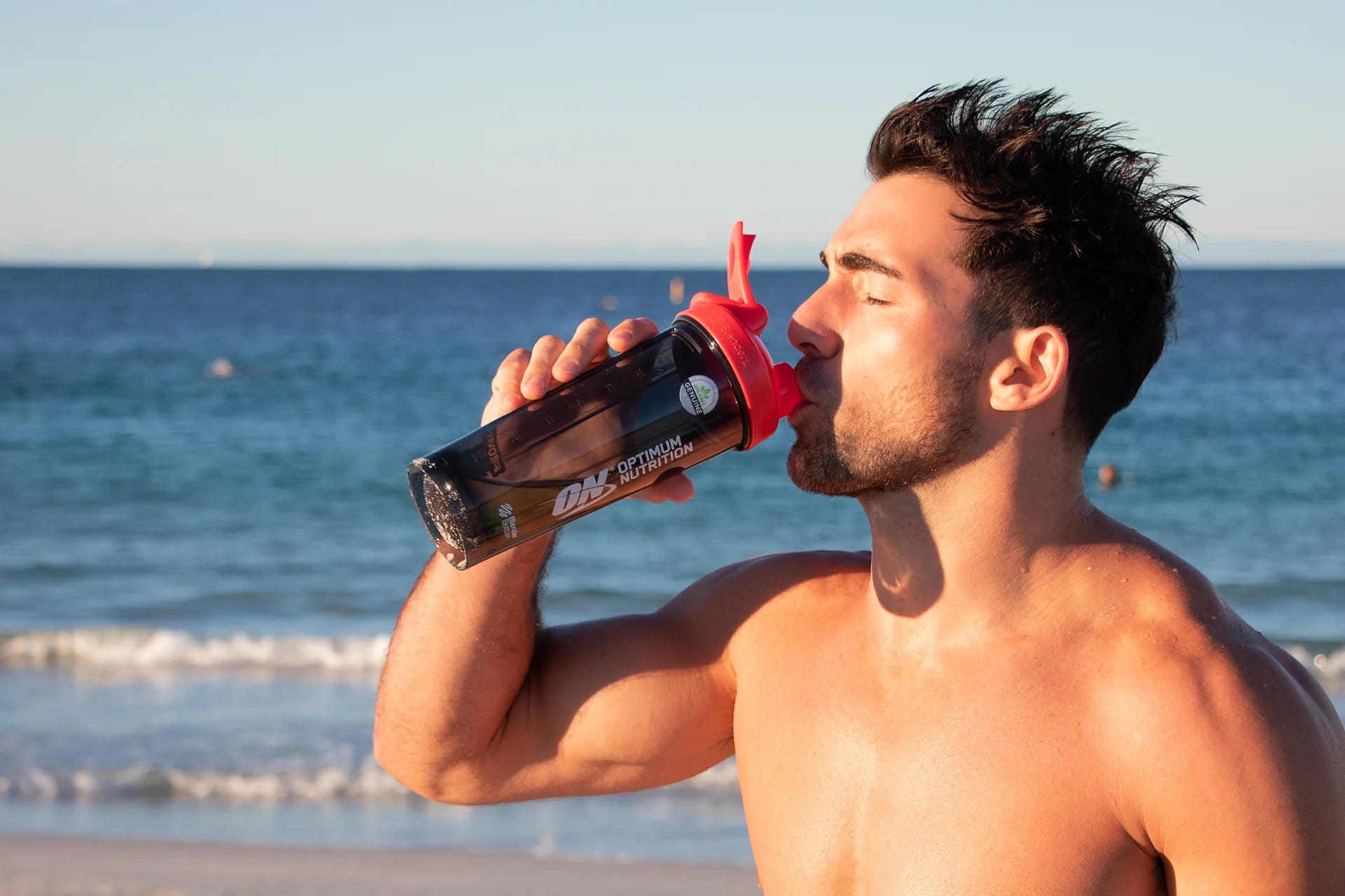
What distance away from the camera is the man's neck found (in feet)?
6.98

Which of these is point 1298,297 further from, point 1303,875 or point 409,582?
point 1303,875

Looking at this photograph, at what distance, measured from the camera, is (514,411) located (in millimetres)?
2094

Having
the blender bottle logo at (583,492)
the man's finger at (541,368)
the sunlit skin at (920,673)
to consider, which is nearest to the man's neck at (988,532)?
the sunlit skin at (920,673)

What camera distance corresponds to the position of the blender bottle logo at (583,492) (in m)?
2.04

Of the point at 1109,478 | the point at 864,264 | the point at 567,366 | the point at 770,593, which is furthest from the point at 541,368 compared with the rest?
the point at 1109,478

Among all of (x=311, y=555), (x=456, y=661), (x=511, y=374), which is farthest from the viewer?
(x=311, y=555)

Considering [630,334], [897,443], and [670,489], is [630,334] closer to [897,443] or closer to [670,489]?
[670,489]

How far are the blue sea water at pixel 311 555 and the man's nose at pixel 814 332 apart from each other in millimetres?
777

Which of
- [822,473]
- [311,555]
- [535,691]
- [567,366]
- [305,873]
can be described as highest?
[567,366]

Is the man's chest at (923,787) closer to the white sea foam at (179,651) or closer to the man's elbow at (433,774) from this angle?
the man's elbow at (433,774)

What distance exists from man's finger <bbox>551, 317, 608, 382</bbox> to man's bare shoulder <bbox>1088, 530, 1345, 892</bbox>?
0.89 metres

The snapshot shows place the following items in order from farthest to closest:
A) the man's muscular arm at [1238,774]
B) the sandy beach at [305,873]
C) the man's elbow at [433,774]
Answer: the sandy beach at [305,873] < the man's elbow at [433,774] < the man's muscular arm at [1238,774]

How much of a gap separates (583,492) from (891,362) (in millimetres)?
529

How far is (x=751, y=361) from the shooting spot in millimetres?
2014
